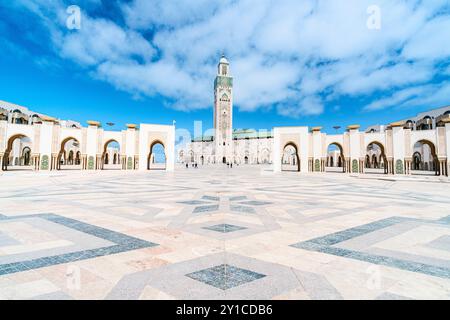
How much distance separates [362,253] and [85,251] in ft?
10.9

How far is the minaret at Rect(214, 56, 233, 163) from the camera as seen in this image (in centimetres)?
7306

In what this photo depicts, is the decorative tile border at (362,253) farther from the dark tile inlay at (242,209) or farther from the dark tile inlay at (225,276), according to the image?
the dark tile inlay at (242,209)

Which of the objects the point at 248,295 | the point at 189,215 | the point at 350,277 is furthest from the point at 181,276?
the point at 189,215

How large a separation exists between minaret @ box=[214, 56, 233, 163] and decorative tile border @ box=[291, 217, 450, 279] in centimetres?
6836

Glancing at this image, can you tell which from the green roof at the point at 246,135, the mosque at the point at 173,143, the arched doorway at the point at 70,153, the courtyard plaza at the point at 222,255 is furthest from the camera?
the green roof at the point at 246,135

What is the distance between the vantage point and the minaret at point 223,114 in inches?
2876

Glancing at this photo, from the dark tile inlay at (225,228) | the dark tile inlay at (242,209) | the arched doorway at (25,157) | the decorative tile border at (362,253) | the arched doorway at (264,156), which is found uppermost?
the arched doorway at (264,156)

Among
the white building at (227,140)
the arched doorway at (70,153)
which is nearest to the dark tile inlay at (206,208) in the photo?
the arched doorway at (70,153)

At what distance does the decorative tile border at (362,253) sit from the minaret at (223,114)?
68.4 m

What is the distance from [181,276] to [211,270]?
0.99 ft

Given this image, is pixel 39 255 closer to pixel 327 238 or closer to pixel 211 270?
pixel 211 270

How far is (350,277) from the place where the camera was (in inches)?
87.0
